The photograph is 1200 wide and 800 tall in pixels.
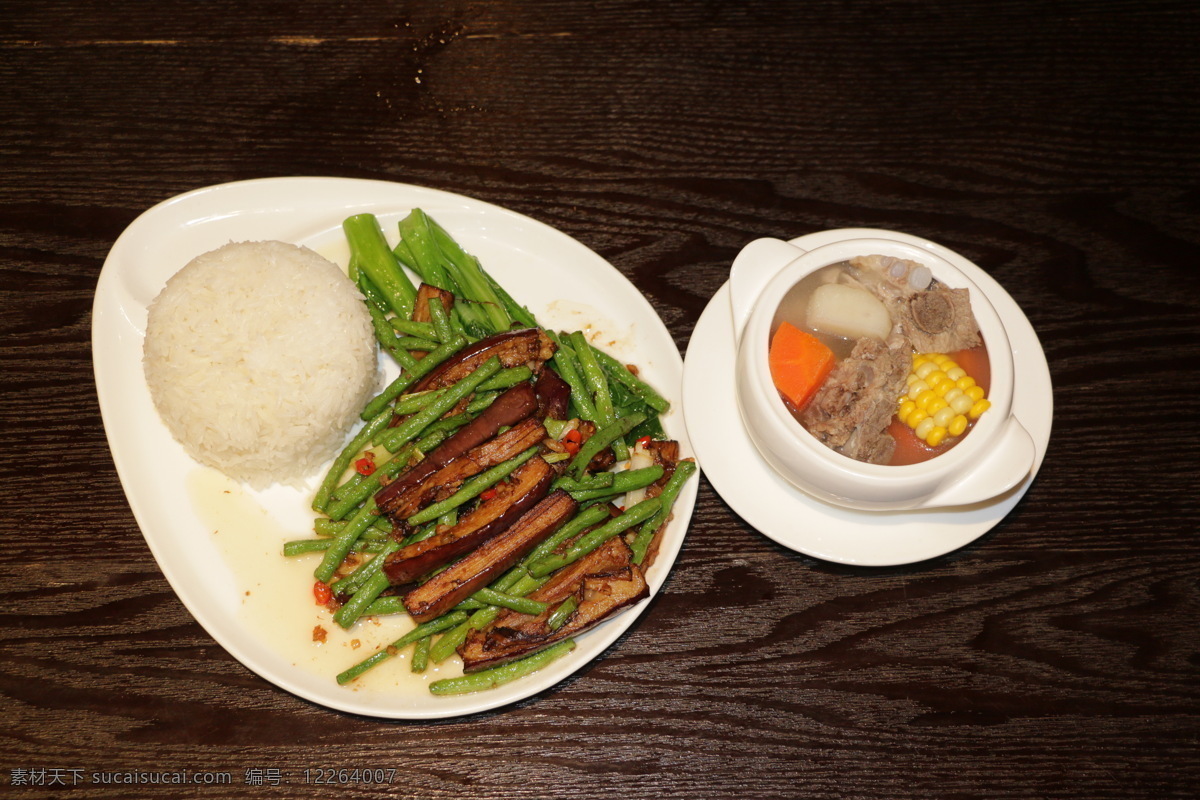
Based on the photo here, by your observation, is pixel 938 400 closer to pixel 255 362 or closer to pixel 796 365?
pixel 796 365

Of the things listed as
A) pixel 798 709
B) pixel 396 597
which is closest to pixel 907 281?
pixel 798 709

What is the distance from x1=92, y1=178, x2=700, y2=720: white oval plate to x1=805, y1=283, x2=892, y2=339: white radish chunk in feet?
1.66

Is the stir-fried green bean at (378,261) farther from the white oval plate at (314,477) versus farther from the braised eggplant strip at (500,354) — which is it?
the braised eggplant strip at (500,354)

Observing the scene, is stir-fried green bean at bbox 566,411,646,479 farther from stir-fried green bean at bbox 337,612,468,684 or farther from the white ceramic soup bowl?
stir-fried green bean at bbox 337,612,468,684

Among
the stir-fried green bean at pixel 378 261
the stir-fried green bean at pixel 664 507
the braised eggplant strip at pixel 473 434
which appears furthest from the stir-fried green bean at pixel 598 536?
the stir-fried green bean at pixel 378 261

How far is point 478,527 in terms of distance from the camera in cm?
221

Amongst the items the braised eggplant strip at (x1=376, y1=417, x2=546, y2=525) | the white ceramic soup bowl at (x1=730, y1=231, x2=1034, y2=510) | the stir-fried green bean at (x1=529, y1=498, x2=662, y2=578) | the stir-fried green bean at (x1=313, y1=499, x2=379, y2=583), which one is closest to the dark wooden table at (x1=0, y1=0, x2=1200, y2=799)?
the stir-fried green bean at (x1=529, y1=498, x2=662, y2=578)

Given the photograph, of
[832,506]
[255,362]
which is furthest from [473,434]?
[832,506]

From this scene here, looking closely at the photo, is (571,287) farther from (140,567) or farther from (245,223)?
(140,567)

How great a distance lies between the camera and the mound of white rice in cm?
234

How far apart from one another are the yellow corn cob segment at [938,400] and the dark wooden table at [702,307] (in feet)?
2.13

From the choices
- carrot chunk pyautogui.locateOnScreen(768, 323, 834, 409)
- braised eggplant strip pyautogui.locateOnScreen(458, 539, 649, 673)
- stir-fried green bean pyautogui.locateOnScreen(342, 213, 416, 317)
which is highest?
carrot chunk pyautogui.locateOnScreen(768, 323, 834, 409)

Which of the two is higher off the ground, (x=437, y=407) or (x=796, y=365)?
(x=796, y=365)

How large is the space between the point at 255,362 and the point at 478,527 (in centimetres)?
87
